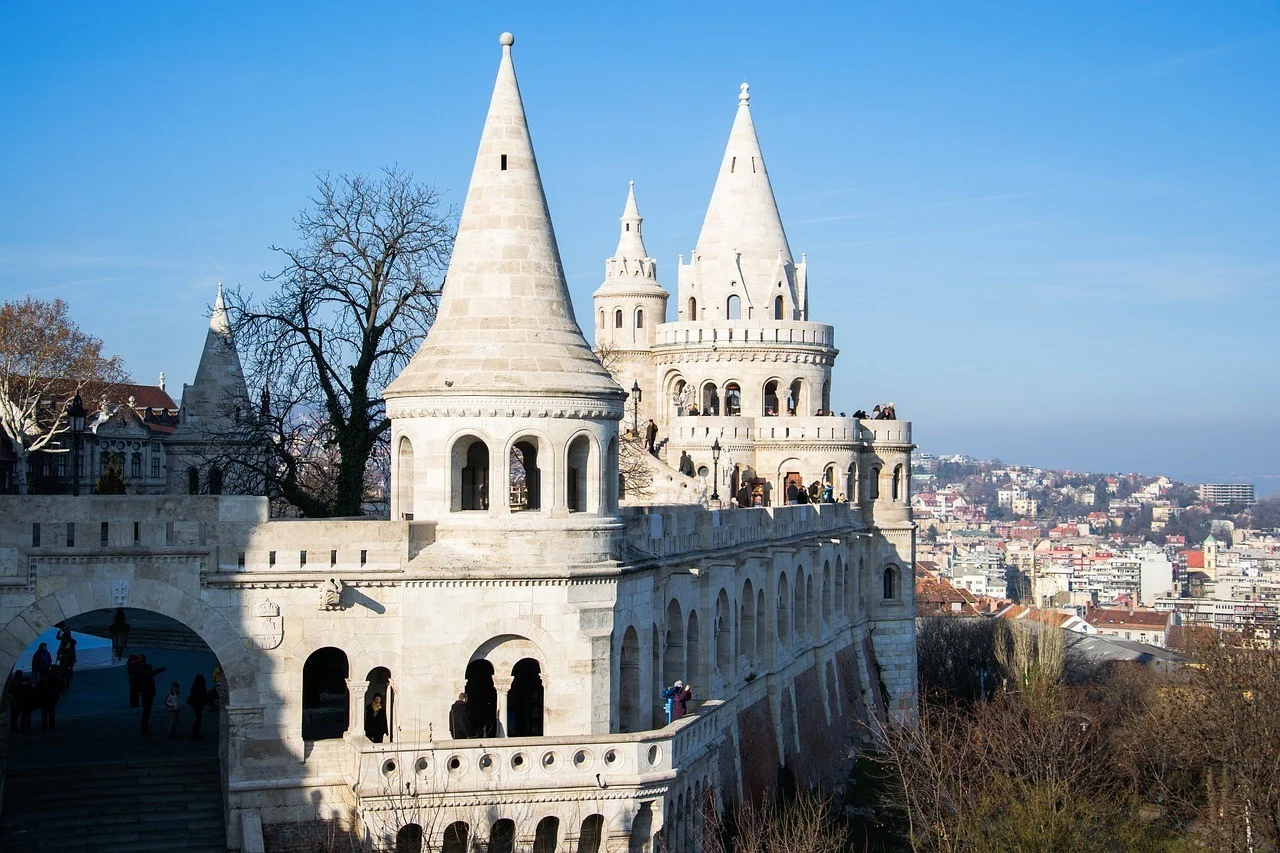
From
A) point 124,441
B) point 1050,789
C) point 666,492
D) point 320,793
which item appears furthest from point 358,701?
point 124,441

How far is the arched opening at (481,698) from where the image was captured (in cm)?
2831

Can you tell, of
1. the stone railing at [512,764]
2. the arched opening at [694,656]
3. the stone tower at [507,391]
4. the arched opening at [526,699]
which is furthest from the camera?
the arched opening at [694,656]

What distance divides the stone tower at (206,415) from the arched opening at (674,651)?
49.7 ft

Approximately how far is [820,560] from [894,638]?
10725 millimetres

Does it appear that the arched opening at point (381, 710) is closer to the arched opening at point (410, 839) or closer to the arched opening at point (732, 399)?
the arched opening at point (410, 839)

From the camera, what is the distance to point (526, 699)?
29234 mm

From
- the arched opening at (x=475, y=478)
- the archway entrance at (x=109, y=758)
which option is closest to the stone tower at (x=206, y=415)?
the archway entrance at (x=109, y=758)

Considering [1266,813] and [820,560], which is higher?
[820,560]

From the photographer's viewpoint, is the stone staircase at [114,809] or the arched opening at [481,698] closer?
the stone staircase at [114,809]

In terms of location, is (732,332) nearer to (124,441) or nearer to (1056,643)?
(1056,643)

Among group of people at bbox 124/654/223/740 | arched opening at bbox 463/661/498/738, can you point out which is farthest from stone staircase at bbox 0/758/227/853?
arched opening at bbox 463/661/498/738

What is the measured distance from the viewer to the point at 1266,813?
3378cm

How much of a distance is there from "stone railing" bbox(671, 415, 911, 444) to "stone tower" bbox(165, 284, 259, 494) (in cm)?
1457

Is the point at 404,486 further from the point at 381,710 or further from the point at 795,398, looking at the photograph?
the point at 795,398
